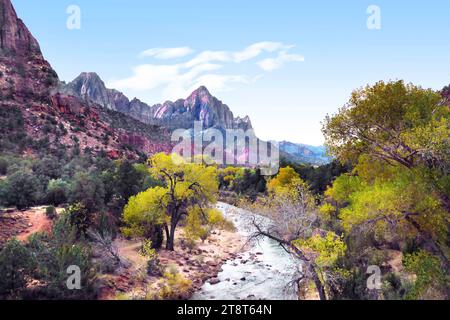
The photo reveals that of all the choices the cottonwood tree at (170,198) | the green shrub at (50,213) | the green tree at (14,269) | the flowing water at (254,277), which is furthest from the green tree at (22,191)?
the flowing water at (254,277)

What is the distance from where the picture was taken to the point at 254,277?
20375mm

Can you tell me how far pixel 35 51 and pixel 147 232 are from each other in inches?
2438

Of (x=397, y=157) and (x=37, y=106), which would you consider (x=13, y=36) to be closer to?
(x=37, y=106)

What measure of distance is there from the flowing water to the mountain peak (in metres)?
62.7

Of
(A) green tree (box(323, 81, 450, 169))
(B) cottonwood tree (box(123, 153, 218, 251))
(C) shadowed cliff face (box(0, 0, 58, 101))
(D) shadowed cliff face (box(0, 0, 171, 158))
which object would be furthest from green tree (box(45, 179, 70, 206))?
(C) shadowed cliff face (box(0, 0, 58, 101))

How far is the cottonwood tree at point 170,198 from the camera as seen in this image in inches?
909

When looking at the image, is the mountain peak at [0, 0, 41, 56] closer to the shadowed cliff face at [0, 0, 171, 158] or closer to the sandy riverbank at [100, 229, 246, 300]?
the shadowed cliff face at [0, 0, 171, 158]

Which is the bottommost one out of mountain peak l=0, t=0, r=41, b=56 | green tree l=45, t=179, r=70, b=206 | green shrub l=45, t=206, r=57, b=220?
green shrub l=45, t=206, r=57, b=220

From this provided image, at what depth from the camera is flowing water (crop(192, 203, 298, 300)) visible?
16.8 m

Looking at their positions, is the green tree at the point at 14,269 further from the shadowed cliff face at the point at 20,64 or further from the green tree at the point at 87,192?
the shadowed cliff face at the point at 20,64

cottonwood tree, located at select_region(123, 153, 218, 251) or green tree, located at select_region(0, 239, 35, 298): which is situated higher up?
cottonwood tree, located at select_region(123, 153, 218, 251)

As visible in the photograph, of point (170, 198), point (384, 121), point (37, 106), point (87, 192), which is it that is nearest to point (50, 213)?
point (87, 192)

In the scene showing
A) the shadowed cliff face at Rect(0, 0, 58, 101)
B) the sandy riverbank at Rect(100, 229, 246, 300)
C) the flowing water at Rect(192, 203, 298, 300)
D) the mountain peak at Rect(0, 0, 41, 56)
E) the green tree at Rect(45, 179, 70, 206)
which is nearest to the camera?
the sandy riverbank at Rect(100, 229, 246, 300)
